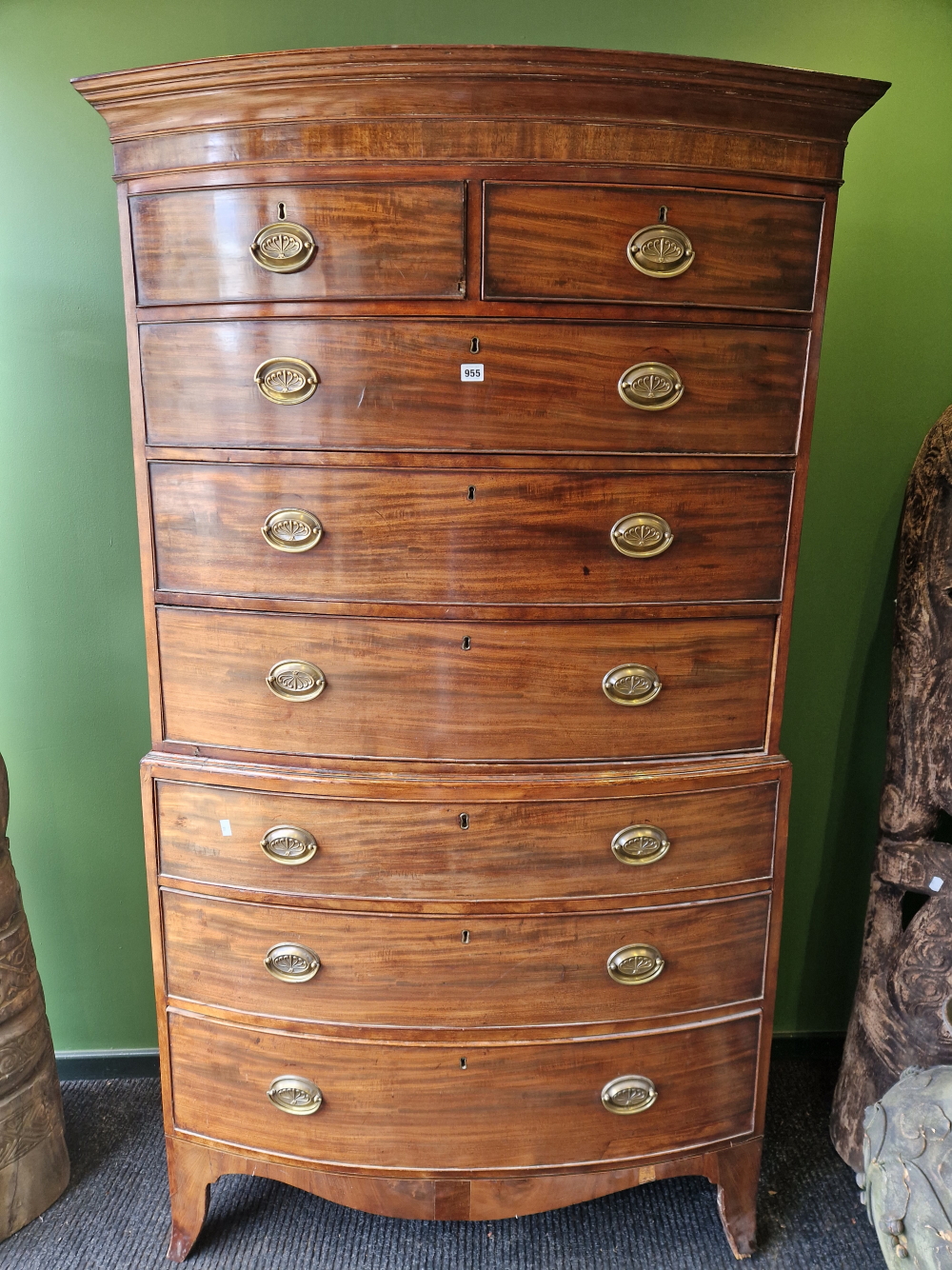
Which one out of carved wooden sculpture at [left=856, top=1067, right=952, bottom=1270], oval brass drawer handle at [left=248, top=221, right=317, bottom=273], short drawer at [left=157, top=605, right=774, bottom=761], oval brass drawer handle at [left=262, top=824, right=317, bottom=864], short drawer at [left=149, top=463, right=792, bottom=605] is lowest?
carved wooden sculpture at [left=856, top=1067, right=952, bottom=1270]

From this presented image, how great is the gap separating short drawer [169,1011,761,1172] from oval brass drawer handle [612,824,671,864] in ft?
1.19

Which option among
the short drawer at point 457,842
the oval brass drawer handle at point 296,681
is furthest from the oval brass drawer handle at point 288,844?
the oval brass drawer handle at point 296,681

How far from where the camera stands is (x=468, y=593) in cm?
149

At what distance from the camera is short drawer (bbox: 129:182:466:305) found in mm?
1379

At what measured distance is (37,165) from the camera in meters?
1.93

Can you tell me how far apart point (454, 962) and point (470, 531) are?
783 millimetres

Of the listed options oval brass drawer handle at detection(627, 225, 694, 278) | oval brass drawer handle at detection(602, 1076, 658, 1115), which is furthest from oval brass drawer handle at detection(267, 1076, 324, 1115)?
oval brass drawer handle at detection(627, 225, 694, 278)

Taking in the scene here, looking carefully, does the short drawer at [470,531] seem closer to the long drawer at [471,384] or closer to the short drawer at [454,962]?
the long drawer at [471,384]

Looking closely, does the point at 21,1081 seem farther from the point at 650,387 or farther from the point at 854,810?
the point at 854,810

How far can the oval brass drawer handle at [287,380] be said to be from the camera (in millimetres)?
1439

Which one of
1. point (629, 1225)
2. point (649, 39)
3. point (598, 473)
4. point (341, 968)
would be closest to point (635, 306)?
point (598, 473)

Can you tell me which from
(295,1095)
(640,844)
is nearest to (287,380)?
(640,844)

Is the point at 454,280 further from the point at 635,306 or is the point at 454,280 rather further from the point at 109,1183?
the point at 109,1183

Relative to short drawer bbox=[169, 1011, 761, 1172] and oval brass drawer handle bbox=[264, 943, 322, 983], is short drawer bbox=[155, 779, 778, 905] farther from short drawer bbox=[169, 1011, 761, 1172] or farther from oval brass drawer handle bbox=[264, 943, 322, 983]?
short drawer bbox=[169, 1011, 761, 1172]
